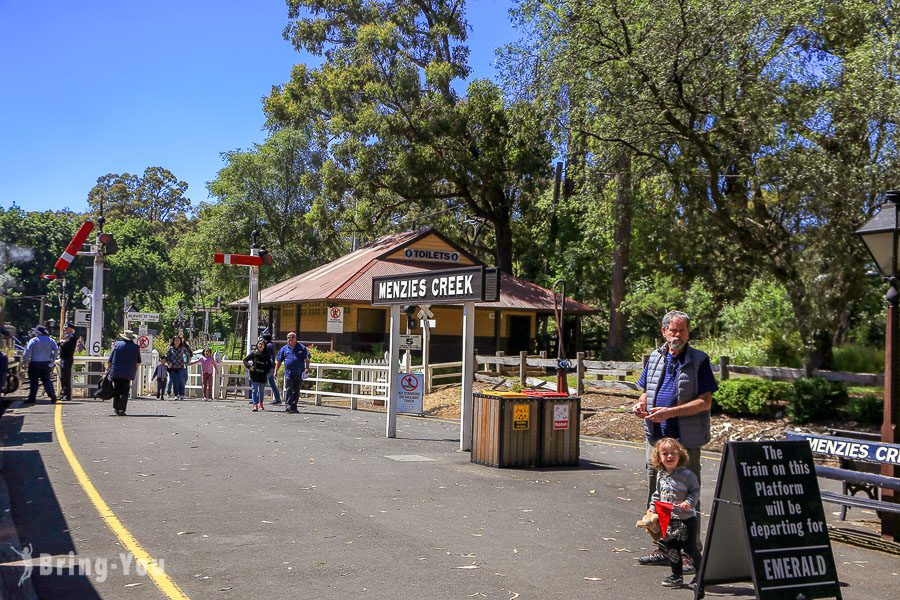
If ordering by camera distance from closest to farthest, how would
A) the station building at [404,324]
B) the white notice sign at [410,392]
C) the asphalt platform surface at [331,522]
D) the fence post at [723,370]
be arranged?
1. the asphalt platform surface at [331,522]
2. the white notice sign at [410,392]
3. the fence post at [723,370]
4. the station building at [404,324]

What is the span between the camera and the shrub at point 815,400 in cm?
1808

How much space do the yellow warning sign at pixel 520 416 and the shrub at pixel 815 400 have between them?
26.7 feet

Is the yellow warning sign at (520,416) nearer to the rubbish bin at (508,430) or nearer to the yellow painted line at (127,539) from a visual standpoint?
the rubbish bin at (508,430)

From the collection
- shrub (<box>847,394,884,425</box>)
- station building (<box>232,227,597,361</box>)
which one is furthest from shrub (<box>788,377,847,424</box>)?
station building (<box>232,227,597,361</box>)

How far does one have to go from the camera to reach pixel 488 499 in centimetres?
990

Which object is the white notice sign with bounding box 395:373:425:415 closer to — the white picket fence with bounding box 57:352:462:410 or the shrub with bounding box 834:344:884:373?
the white picket fence with bounding box 57:352:462:410

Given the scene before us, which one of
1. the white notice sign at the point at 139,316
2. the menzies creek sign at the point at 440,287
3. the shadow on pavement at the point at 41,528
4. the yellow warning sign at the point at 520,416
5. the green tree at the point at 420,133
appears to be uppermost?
the green tree at the point at 420,133

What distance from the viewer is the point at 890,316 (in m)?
9.11

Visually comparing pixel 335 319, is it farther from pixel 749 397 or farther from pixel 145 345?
pixel 749 397

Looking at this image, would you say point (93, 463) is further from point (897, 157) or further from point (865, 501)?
point (897, 157)

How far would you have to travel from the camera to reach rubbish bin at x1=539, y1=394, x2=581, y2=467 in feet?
41.2

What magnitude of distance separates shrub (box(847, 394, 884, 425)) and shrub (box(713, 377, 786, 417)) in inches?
62.8

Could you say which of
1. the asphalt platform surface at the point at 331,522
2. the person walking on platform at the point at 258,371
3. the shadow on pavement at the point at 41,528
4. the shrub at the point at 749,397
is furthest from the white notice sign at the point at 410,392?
the shadow on pavement at the point at 41,528

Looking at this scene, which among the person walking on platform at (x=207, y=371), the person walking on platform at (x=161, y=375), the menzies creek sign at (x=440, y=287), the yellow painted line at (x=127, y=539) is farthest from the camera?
the person walking on platform at (x=207, y=371)
